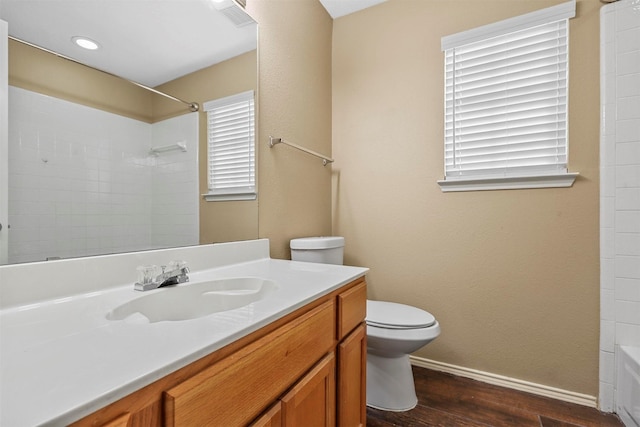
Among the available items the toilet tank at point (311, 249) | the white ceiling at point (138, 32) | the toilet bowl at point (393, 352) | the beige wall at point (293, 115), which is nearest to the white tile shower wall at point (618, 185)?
the toilet bowl at point (393, 352)

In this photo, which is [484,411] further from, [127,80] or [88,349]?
[127,80]

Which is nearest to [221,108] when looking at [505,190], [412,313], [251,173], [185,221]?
[251,173]

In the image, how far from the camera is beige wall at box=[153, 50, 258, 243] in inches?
44.3

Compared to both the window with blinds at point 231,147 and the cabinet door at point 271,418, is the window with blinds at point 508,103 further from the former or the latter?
the cabinet door at point 271,418

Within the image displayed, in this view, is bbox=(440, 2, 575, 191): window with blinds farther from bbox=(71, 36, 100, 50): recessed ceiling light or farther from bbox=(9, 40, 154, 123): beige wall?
bbox=(71, 36, 100, 50): recessed ceiling light

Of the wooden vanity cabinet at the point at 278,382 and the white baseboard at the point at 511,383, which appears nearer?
the wooden vanity cabinet at the point at 278,382

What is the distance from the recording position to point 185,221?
1159 millimetres

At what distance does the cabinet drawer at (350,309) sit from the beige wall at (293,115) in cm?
62

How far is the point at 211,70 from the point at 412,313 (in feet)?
4.99

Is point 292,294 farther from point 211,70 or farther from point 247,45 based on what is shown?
point 247,45

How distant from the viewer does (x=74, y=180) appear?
2.74ft

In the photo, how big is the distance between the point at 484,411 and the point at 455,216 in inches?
40.9

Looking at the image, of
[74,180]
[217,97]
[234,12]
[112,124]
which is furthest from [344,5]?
[74,180]

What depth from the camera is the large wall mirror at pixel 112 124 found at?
2.49 ft
